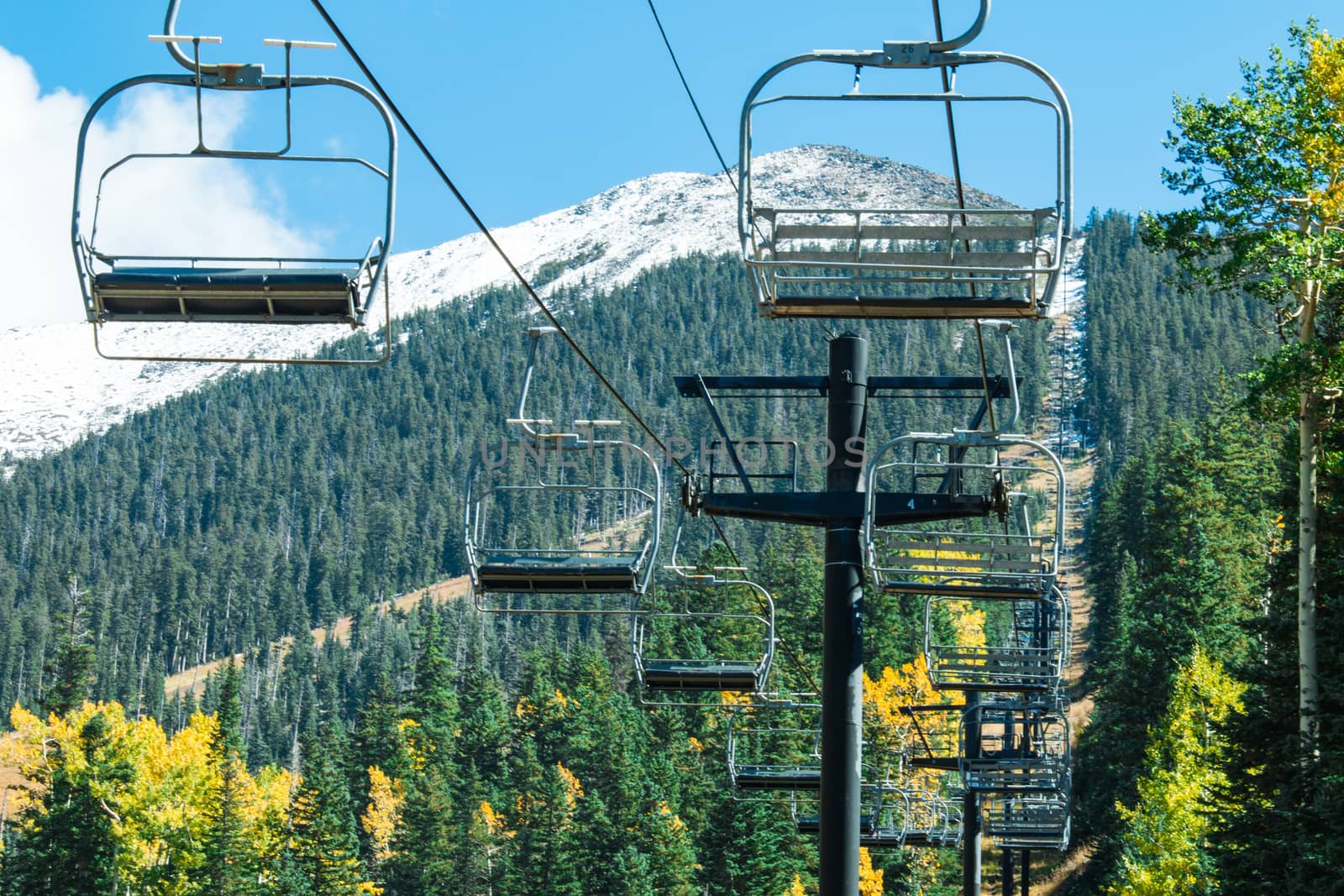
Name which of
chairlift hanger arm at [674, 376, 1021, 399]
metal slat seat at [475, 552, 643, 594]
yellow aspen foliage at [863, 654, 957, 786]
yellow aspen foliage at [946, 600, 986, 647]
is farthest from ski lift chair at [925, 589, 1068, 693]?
yellow aspen foliage at [946, 600, 986, 647]

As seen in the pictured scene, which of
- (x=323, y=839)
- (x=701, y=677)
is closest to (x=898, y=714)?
(x=323, y=839)

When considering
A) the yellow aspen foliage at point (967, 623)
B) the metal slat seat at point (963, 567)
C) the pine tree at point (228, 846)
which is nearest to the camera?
the metal slat seat at point (963, 567)

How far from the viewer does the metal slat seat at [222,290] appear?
729 cm

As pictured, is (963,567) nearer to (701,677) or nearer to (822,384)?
(822,384)

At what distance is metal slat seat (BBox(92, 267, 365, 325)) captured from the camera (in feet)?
23.9

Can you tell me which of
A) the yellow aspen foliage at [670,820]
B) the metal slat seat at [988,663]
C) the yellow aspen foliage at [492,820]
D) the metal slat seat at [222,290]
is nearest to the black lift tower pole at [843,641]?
the metal slat seat at [988,663]

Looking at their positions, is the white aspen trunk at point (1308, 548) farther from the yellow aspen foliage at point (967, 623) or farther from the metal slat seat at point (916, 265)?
the yellow aspen foliage at point (967, 623)

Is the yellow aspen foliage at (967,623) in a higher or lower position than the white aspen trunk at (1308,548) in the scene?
lower

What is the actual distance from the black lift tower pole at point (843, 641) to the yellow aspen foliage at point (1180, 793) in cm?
1795

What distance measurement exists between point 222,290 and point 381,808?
7865 cm

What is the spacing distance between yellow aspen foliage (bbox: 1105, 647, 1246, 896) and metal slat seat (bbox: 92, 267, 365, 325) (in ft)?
80.8

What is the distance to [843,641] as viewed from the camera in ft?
41.4

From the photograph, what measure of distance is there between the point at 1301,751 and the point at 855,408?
10.6 m

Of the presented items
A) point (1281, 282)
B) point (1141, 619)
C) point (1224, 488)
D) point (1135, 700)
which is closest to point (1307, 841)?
point (1281, 282)
